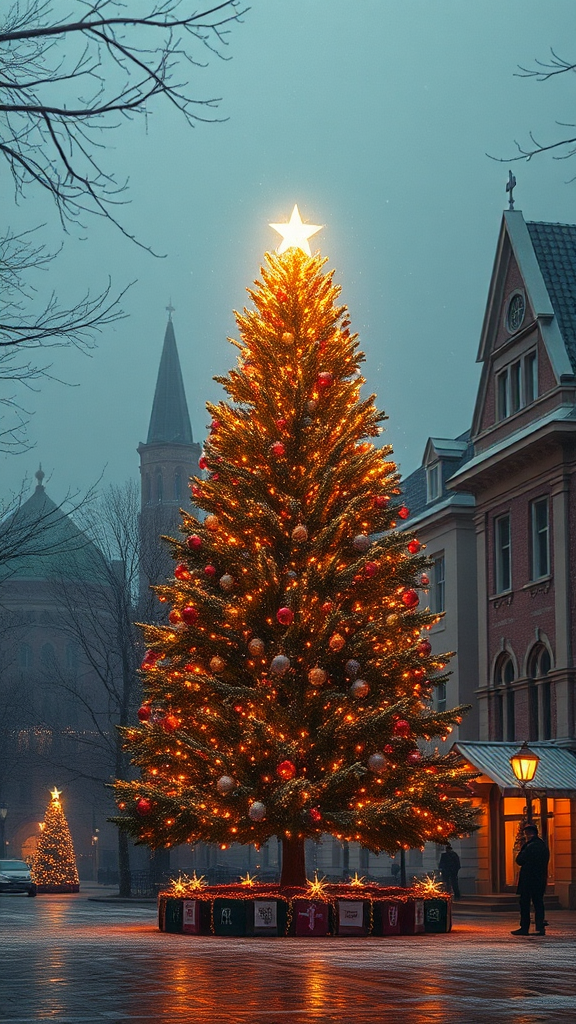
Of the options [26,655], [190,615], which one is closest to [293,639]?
[190,615]

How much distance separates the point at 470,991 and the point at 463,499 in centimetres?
3376

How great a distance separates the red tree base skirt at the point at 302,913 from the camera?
65.3 feet

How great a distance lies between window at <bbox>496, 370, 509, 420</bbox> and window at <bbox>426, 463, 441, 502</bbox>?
877 centimetres

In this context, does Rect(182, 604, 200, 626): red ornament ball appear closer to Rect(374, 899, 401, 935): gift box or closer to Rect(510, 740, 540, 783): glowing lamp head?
Rect(374, 899, 401, 935): gift box

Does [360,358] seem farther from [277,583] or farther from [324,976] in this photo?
[324,976]

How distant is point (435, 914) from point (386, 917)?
3.81 feet

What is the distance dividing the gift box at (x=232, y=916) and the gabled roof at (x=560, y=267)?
19.0 m

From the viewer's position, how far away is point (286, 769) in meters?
20.1

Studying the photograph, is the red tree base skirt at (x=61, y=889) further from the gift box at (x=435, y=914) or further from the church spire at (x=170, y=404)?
the church spire at (x=170, y=404)

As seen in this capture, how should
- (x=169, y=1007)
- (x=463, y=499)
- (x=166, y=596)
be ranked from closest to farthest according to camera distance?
(x=169, y=1007)
(x=166, y=596)
(x=463, y=499)

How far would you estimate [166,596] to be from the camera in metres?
21.9

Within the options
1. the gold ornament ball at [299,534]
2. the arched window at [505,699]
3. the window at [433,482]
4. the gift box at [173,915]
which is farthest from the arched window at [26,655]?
the gold ornament ball at [299,534]

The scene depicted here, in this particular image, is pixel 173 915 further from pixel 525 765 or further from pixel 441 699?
pixel 441 699

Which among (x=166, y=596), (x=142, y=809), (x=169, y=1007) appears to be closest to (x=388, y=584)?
(x=166, y=596)
